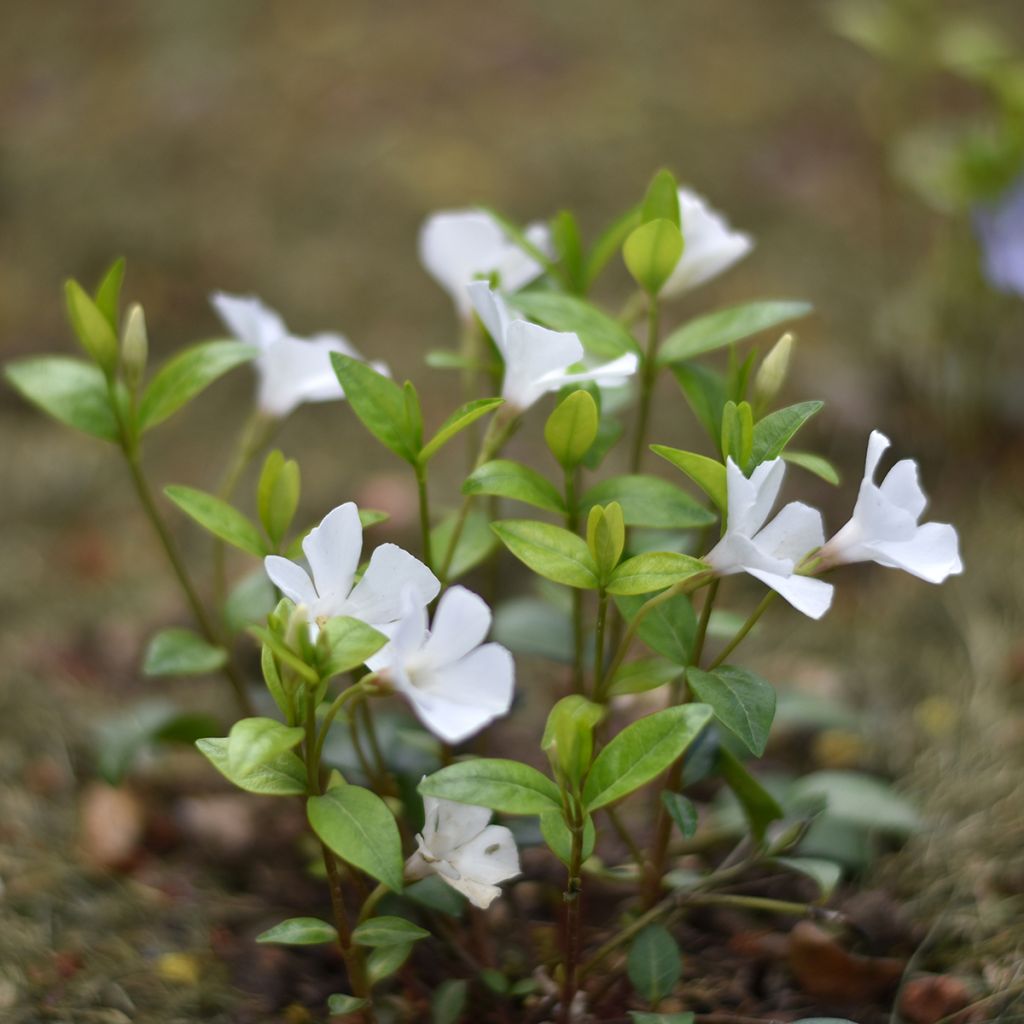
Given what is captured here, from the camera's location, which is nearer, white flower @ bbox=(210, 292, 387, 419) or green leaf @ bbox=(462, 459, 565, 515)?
green leaf @ bbox=(462, 459, 565, 515)

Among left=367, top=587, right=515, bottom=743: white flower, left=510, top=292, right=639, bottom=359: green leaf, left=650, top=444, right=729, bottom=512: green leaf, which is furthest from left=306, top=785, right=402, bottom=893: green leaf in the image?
left=510, top=292, right=639, bottom=359: green leaf

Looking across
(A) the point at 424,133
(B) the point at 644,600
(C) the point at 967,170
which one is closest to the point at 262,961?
(B) the point at 644,600

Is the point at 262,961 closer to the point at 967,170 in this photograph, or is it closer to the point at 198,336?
the point at 198,336

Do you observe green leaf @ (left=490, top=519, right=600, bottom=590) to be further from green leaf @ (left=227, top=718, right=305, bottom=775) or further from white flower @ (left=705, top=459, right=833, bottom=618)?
green leaf @ (left=227, top=718, right=305, bottom=775)

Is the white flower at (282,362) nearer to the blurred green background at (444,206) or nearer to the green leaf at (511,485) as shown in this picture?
the green leaf at (511,485)

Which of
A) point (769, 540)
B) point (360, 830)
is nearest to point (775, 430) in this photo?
point (769, 540)

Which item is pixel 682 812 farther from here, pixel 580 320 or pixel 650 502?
pixel 580 320
